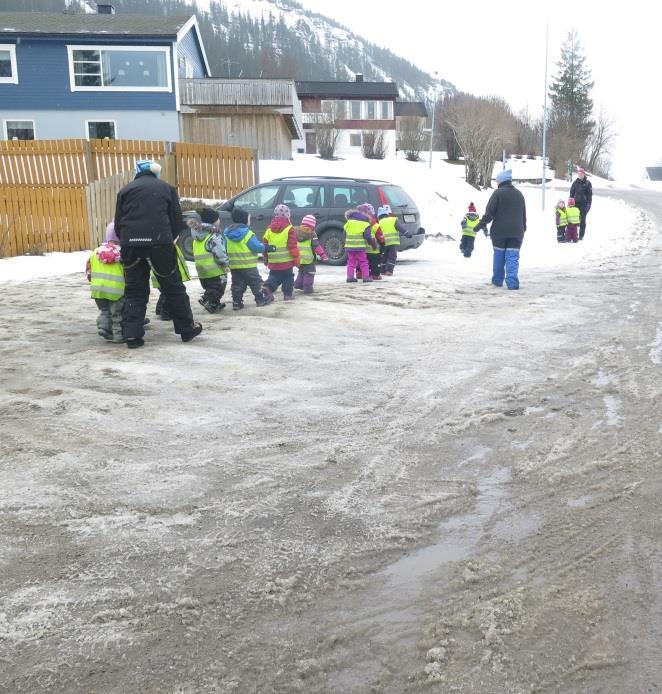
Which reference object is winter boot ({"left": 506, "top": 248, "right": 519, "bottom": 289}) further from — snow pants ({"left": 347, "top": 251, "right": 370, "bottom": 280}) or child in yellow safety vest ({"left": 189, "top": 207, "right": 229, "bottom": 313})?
child in yellow safety vest ({"left": 189, "top": 207, "right": 229, "bottom": 313})

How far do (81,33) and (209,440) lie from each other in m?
31.2

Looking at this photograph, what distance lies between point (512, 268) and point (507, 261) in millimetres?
181

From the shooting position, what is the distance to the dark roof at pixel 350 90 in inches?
2596

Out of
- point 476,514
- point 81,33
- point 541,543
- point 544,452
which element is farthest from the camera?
point 81,33

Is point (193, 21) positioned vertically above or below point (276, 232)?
above

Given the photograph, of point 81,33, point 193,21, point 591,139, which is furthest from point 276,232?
point 591,139

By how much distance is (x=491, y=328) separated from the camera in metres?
7.90

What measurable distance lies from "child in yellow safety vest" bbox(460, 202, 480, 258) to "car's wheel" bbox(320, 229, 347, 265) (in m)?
2.80

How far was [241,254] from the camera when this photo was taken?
9164 mm

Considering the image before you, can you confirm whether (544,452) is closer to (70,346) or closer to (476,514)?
(476,514)

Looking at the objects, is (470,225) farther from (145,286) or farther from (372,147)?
(372,147)

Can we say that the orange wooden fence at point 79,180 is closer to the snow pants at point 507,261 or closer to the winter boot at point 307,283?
the winter boot at point 307,283

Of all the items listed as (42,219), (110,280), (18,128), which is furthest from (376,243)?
(18,128)

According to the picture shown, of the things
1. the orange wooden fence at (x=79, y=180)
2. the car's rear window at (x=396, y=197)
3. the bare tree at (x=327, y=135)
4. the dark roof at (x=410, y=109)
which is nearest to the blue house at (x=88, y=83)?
the orange wooden fence at (x=79, y=180)
